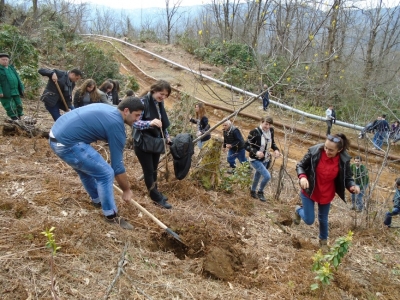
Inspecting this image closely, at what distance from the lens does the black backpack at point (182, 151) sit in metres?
4.23

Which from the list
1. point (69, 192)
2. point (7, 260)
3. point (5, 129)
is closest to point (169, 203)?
point (69, 192)

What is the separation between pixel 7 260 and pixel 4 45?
9.35 m

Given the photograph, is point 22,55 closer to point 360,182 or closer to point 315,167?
point 315,167

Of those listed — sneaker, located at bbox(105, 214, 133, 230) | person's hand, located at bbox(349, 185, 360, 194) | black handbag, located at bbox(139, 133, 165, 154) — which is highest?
black handbag, located at bbox(139, 133, 165, 154)

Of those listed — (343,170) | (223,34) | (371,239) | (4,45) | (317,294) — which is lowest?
(371,239)

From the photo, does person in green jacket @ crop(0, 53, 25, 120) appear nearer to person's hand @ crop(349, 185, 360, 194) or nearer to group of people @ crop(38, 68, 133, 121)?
group of people @ crop(38, 68, 133, 121)

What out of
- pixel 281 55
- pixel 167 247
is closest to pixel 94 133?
pixel 167 247

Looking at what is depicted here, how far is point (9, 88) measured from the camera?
6.50 metres

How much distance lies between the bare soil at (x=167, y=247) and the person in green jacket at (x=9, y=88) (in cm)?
119

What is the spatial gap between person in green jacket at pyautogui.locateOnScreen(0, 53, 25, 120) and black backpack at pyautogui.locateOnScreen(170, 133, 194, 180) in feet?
12.7

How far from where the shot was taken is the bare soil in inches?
110

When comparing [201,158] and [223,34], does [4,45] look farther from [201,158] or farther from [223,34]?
[223,34]

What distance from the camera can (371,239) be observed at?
498 cm

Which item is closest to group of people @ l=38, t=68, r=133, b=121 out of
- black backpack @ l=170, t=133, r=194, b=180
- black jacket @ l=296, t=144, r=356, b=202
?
black backpack @ l=170, t=133, r=194, b=180
